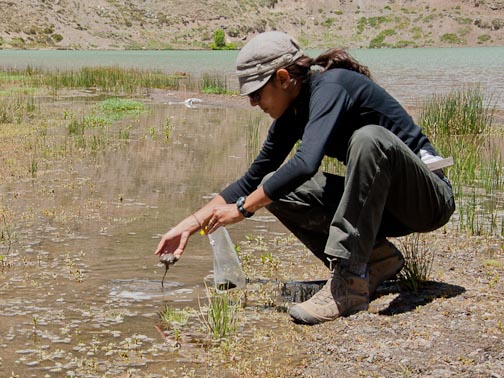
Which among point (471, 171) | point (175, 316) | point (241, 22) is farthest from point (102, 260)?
point (241, 22)

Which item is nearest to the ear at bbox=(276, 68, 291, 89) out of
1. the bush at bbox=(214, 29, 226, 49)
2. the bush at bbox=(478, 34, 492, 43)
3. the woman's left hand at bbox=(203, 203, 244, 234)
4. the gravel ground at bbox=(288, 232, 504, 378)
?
the woman's left hand at bbox=(203, 203, 244, 234)

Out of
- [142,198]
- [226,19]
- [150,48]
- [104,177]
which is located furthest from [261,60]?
[226,19]

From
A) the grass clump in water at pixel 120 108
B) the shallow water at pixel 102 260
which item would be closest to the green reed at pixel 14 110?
the grass clump in water at pixel 120 108

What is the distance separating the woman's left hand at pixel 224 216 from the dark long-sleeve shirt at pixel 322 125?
180 millimetres

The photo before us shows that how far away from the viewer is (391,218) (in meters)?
4.14

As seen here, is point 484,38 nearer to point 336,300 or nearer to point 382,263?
point 382,263

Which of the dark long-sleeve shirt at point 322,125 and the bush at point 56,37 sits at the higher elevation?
the dark long-sleeve shirt at point 322,125

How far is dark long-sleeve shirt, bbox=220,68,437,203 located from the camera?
3.61m

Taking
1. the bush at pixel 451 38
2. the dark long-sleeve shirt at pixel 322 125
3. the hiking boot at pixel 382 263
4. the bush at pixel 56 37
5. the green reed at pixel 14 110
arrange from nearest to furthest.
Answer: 1. the dark long-sleeve shirt at pixel 322 125
2. the hiking boot at pixel 382 263
3. the green reed at pixel 14 110
4. the bush at pixel 56 37
5. the bush at pixel 451 38

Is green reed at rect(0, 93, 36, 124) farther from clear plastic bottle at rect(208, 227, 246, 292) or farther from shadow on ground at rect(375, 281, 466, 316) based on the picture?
shadow on ground at rect(375, 281, 466, 316)

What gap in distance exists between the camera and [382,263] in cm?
427

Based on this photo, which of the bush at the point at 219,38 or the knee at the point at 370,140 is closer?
the knee at the point at 370,140

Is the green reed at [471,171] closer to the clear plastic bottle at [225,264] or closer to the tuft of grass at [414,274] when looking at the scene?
the tuft of grass at [414,274]

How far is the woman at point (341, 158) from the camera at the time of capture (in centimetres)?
368
